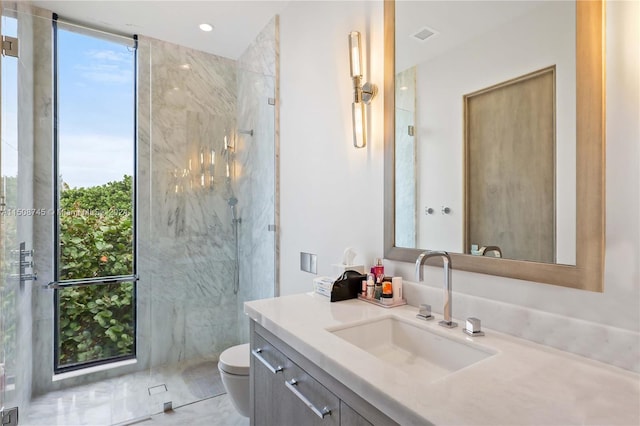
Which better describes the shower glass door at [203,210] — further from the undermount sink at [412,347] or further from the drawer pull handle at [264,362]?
the undermount sink at [412,347]

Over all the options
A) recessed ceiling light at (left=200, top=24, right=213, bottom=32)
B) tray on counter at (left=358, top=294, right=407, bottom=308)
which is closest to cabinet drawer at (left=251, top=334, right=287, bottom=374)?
tray on counter at (left=358, top=294, right=407, bottom=308)

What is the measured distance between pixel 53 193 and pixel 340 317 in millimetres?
2261

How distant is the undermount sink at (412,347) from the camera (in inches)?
41.6

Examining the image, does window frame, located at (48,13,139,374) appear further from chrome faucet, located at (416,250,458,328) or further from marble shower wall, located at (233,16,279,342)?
chrome faucet, located at (416,250,458,328)

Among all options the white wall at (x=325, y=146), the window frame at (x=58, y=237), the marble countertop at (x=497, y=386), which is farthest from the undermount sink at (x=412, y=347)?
the window frame at (x=58, y=237)

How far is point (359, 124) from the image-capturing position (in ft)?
5.37

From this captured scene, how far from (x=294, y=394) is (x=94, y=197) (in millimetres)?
2198

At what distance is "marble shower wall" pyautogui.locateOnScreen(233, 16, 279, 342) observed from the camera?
8.34ft

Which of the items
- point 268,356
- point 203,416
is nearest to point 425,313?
point 268,356

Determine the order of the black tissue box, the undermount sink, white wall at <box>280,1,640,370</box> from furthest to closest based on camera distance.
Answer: the black tissue box < the undermount sink < white wall at <box>280,1,640,370</box>

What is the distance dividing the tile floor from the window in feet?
0.76

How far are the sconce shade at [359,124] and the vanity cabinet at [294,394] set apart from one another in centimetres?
96

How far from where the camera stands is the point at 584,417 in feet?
2.12

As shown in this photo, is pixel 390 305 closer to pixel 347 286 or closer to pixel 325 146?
pixel 347 286
